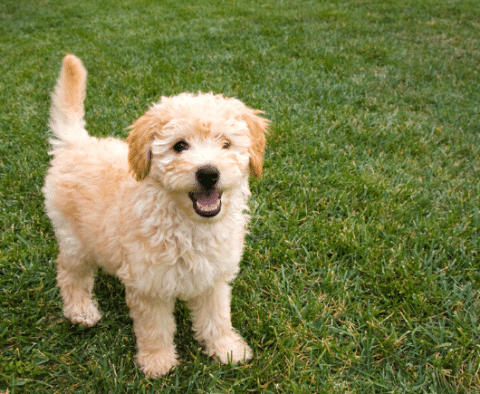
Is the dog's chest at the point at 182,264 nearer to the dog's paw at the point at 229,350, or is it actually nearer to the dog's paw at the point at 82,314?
the dog's paw at the point at 229,350

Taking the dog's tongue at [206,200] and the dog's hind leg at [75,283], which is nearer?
the dog's tongue at [206,200]

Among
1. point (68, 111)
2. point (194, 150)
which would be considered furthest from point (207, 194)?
point (68, 111)

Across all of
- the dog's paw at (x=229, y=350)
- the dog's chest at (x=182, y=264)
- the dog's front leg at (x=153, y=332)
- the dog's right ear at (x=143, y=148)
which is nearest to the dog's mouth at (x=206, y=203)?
the dog's chest at (x=182, y=264)

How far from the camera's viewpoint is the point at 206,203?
1.91 meters

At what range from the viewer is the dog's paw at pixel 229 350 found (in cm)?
243

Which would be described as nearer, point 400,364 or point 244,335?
point 400,364

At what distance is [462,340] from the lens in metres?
2.41

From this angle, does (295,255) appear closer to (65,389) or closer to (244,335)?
(244,335)

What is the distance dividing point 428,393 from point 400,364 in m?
0.22

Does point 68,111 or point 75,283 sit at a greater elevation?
point 68,111

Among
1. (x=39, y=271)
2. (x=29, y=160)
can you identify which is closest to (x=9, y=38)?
(x=29, y=160)

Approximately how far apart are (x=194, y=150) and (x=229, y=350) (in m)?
1.43

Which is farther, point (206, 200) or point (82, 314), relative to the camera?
point (82, 314)

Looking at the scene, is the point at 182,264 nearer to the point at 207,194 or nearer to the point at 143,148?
the point at 207,194
